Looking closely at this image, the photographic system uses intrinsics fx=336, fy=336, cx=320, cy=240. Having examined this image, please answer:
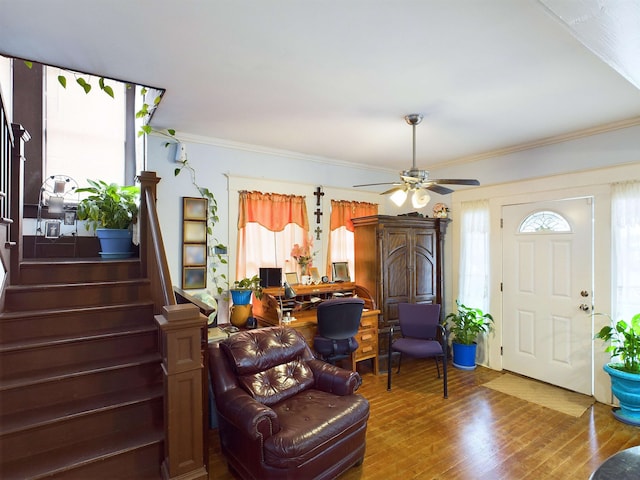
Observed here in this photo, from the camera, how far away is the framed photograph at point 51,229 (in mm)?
3295

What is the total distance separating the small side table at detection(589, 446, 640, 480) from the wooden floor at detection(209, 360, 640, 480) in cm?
131

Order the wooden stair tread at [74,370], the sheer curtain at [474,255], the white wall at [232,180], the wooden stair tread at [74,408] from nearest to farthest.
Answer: the wooden stair tread at [74,408]
the wooden stair tread at [74,370]
the white wall at [232,180]
the sheer curtain at [474,255]

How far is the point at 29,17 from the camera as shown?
1705 millimetres

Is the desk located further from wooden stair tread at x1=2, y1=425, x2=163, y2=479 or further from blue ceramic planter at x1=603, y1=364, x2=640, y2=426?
blue ceramic planter at x1=603, y1=364, x2=640, y2=426

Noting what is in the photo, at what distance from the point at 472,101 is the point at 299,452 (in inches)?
110

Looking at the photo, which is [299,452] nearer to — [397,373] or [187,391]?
[187,391]

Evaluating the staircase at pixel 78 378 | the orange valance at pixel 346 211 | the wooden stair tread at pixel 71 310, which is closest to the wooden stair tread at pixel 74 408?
the staircase at pixel 78 378

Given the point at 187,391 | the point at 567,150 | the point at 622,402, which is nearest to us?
the point at 187,391

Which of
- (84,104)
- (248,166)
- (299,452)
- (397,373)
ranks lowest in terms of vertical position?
(397,373)

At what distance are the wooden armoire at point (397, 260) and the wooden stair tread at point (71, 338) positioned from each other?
2648 millimetres

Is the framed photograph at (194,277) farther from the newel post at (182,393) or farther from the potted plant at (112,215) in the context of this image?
Answer: the newel post at (182,393)

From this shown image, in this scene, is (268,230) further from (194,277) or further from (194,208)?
(194,277)

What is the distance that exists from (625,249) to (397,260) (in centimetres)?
222

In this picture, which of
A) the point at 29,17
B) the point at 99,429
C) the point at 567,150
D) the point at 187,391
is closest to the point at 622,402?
the point at 567,150
